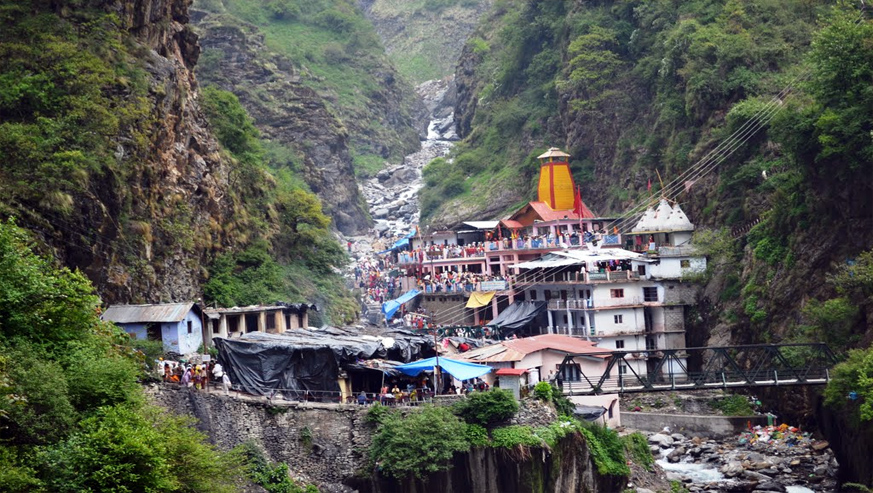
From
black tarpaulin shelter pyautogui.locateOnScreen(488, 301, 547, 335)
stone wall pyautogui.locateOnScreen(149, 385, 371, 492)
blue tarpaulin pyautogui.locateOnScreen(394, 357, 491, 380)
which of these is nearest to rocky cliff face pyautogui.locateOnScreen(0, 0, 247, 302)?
stone wall pyautogui.locateOnScreen(149, 385, 371, 492)

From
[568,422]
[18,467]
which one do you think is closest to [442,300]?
[568,422]

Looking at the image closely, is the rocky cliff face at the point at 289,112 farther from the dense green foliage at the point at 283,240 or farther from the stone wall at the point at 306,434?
the stone wall at the point at 306,434

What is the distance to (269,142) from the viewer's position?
109m

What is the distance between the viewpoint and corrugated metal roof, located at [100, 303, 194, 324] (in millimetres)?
46688

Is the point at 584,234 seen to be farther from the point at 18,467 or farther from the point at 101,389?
the point at 18,467

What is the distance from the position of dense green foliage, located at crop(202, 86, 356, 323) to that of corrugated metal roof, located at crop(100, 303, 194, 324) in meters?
15.5

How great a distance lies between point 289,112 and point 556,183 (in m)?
38.8

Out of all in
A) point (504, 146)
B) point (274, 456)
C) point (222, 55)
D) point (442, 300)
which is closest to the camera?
point (274, 456)

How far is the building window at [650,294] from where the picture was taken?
6888 centimetres

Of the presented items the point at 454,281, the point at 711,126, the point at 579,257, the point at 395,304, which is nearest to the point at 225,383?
the point at 579,257

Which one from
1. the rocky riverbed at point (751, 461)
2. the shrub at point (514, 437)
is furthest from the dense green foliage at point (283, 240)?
the rocky riverbed at point (751, 461)

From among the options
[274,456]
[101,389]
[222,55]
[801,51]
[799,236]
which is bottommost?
[274,456]

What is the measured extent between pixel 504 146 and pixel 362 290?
2005 centimetres

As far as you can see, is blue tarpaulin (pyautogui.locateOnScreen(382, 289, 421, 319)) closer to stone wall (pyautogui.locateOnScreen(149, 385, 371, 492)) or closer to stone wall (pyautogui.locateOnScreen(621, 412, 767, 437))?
stone wall (pyautogui.locateOnScreen(621, 412, 767, 437))
